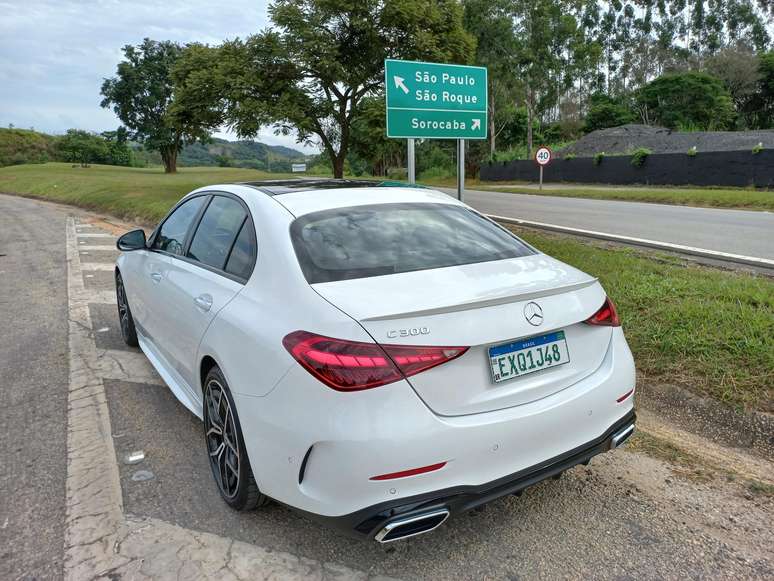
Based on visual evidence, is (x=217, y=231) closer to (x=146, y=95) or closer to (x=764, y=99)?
(x=146, y=95)

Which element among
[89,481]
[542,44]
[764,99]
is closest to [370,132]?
[89,481]

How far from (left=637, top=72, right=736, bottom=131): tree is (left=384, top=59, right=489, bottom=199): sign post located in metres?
42.2

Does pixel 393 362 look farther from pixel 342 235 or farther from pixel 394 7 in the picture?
pixel 394 7

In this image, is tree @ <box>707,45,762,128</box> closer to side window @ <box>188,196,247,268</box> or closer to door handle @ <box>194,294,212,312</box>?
side window @ <box>188,196,247,268</box>

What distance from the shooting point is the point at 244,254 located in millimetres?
2871

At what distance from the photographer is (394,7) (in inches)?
704

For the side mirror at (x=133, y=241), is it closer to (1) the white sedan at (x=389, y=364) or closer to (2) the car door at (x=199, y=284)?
(2) the car door at (x=199, y=284)

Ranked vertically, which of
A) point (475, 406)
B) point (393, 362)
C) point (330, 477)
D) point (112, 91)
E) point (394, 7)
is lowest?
point (330, 477)

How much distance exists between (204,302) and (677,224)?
35.6ft

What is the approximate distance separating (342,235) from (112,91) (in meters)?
53.7

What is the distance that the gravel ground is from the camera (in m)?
29.9

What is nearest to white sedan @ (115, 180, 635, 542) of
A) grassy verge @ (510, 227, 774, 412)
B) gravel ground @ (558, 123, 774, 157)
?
grassy verge @ (510, 227, 774, 412)

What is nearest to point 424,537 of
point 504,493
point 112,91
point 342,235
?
point 504,493

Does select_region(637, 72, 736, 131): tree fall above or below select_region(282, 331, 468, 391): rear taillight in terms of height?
above
